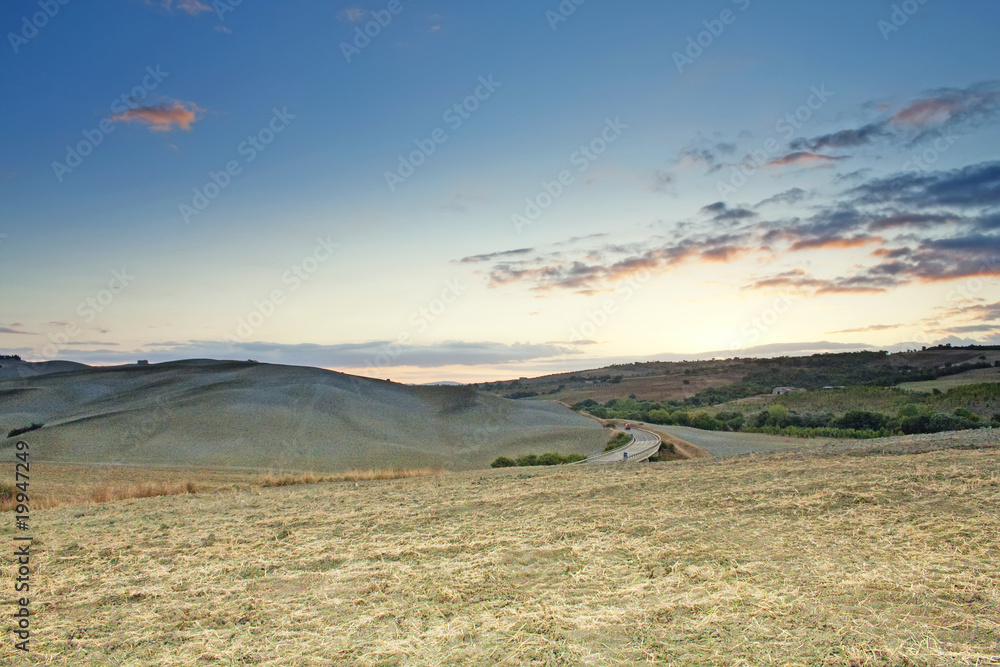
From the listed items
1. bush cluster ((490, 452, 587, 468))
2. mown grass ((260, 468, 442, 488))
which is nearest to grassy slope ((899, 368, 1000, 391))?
bush cluster ((490, 452, 587, 468))

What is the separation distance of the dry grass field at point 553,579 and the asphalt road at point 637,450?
2769 centimetres

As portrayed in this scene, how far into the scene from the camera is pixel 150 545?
9.61 m

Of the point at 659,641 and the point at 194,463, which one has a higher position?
the point at 659,641

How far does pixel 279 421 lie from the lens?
54.5 m

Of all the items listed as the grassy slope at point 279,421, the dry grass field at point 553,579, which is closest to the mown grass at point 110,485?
the dry grass field at point 553,579

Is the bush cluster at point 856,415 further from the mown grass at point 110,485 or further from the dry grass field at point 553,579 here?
the mown grass at point 110,485

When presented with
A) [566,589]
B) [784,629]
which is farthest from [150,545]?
[784,629]

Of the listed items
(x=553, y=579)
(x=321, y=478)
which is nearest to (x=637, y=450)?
(x=321, y=478)

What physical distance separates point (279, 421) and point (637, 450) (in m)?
31.1

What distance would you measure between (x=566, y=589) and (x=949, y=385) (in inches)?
3432

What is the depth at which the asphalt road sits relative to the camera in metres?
40.7

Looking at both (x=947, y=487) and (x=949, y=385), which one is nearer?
(x=947, y=487)

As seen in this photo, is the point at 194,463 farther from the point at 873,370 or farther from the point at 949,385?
the point at 873,370

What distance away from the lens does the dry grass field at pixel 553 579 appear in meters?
5.25
